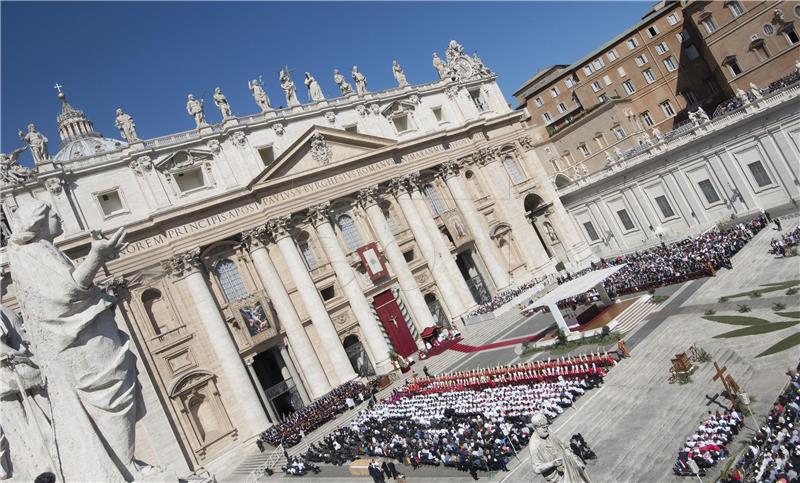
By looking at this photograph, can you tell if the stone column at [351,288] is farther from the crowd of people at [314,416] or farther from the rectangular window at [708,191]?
the rectangular window at [708,191]

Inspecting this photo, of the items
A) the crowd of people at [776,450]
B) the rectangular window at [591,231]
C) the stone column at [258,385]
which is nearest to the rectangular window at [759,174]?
the rectangular window at [591,231]

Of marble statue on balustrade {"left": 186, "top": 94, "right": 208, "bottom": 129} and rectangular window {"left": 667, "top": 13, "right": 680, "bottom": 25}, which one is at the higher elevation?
marble statue on balustrade {"left": 186, "top": 94, "right": 208, "bottom": 129}

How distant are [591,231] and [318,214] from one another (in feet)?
90.3

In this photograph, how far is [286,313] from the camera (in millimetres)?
38500

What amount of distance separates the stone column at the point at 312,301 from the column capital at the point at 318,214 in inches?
78.3

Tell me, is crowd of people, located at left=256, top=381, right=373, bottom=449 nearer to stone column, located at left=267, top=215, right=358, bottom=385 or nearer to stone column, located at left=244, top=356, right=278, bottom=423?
stone column, located at left=267, top=215, right=358, bottom=385

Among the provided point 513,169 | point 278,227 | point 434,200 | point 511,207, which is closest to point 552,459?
point 278,227

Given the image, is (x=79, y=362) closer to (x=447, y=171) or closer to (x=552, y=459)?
(x=552, y=459)

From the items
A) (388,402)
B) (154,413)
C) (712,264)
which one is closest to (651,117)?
(712,264)

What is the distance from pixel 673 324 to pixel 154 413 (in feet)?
93.9

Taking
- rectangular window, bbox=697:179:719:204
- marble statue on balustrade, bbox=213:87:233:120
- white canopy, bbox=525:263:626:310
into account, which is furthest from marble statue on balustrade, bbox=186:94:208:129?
rectangular window, bbox=697:179:719:204

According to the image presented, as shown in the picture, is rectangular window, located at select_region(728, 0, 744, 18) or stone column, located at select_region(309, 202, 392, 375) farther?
rectangular window, located at select_region(728, 0, 744, 18)

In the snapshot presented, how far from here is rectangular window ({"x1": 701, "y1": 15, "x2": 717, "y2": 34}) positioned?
1898 inches

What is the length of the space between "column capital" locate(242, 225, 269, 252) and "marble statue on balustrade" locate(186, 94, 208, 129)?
8496 mm
